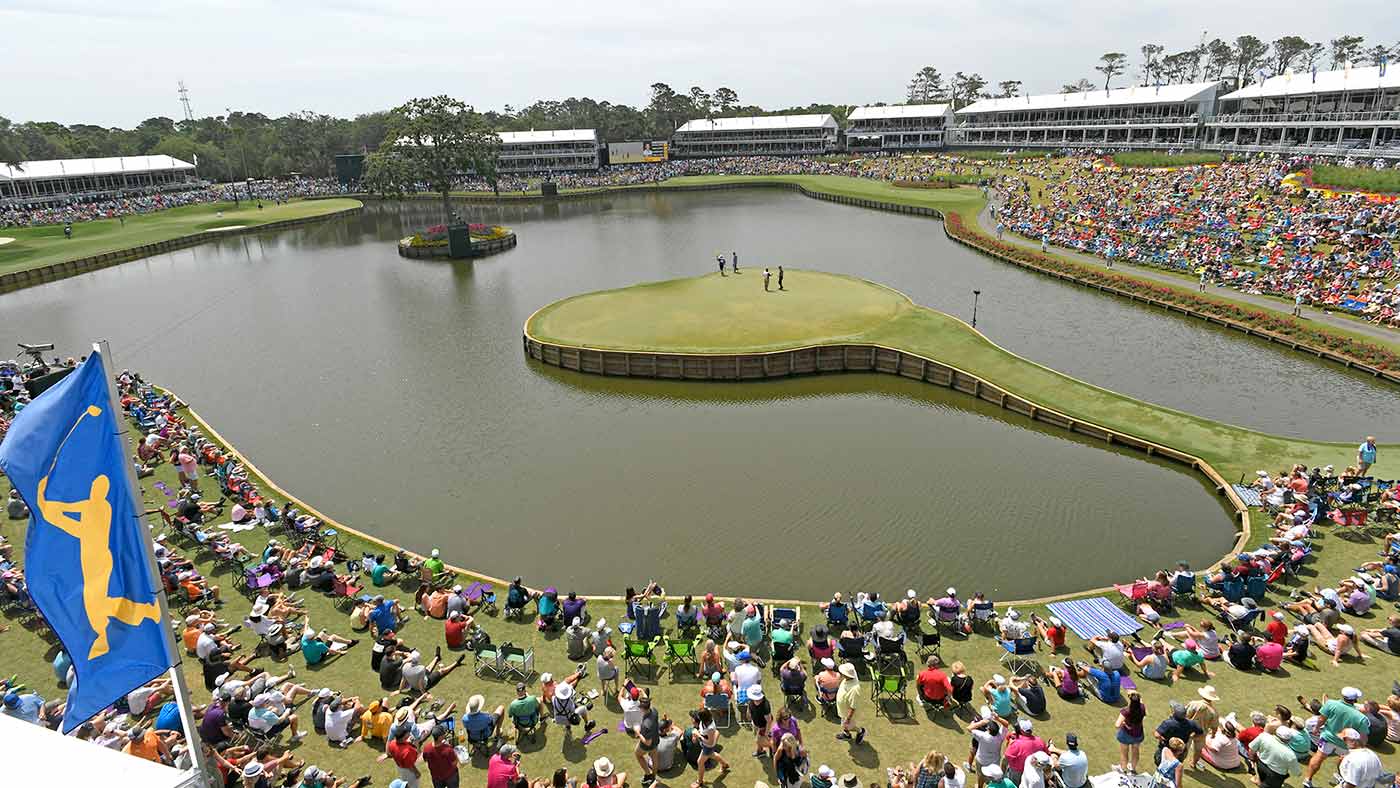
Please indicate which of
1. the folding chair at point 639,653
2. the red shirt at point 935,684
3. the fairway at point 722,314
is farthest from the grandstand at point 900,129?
the red shirt at point 935,684

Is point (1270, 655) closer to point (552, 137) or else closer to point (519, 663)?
point (519, 663)

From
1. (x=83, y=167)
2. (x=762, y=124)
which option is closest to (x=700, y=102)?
(x=762, y=124)

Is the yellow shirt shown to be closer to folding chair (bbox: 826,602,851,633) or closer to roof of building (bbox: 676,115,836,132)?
folding chair (bbox: 826,602,851,633)

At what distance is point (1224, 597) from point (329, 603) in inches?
913

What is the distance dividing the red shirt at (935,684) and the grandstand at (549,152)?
150 metres

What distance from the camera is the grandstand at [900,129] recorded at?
160375mm

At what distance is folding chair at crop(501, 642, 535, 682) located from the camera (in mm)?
16203

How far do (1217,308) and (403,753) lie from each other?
50.7 m

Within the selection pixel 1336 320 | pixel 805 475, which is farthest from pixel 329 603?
pixel 1336 320

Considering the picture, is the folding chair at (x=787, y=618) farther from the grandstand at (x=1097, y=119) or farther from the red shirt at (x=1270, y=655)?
the grandstand at (x=1097, y=119)

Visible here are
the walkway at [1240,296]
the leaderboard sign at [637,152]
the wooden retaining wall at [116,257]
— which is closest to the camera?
the walkway at [1240,296]

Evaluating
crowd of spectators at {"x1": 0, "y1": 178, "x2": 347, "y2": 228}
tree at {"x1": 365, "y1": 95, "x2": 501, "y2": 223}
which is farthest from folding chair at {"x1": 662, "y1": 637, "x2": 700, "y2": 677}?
crowd of spectators at {"x1": 0, "y1": 178, "x2": 347, "y2": 228}

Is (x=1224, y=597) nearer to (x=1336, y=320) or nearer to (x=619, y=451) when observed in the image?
(x=619, y=451)

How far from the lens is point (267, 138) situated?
16325cm
